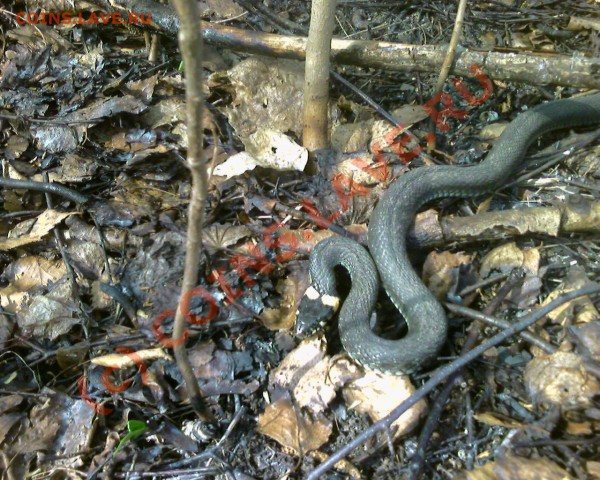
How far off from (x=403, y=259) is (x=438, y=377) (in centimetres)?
113

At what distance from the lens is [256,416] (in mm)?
3393

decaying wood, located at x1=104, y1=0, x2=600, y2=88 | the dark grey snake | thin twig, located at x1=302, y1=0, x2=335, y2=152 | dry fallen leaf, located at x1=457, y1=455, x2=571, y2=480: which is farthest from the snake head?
decaying wood, located at x1=104, y1=0, x2=600, y2=88

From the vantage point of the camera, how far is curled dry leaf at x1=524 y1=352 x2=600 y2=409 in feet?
9.78

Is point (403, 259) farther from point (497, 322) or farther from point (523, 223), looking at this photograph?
point (523, 223)

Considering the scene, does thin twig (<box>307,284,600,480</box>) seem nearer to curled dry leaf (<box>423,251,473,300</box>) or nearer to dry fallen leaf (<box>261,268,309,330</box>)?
curled dry leaf (<box>423,251,473,300</box>)

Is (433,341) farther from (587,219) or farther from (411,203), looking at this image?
(587,219)

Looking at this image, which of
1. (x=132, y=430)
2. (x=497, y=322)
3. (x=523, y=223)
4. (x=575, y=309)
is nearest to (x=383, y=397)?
(x=497, y=322)

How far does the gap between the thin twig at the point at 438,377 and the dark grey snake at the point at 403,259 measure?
12.5 inches

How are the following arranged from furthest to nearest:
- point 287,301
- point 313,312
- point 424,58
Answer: point 424,58 < point 287,301 < point 313,312

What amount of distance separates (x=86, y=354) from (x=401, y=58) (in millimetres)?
3985

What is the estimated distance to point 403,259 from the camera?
395 centimetres

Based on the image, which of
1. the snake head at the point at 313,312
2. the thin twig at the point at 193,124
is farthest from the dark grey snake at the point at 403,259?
the thin twig at the point at 193,124

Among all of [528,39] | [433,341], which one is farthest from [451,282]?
[528,39]

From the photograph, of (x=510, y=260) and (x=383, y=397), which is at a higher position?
(x=510, y=260)
